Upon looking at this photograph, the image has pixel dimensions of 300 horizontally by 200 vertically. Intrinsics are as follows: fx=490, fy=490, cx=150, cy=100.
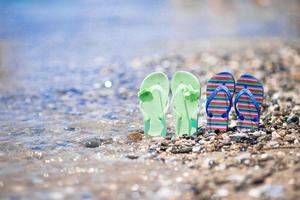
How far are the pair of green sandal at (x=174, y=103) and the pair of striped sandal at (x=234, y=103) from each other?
16cm

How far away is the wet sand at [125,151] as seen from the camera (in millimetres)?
3918

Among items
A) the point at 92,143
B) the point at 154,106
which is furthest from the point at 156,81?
the point at 92,143

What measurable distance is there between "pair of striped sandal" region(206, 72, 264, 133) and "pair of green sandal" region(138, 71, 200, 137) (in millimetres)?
165

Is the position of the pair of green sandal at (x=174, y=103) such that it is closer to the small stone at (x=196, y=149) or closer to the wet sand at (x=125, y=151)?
the wet sand at (x=125, y=151)

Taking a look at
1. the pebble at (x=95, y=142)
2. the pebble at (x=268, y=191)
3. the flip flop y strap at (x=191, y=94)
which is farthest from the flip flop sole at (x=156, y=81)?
the pebble at (x=268, y=191)

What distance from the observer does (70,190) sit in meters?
3.94

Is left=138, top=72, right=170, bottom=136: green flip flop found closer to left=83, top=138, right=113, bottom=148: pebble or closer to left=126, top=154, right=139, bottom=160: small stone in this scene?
left=83, top=138, right=113, bottom=148: pebble

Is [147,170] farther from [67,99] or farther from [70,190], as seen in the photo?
A: [67,99]

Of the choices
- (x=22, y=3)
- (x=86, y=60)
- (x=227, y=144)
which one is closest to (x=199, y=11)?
(x=22, y=3)

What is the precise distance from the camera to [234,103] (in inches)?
209

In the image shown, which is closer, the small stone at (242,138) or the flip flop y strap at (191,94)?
the small stone at (242,138)

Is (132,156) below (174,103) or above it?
below

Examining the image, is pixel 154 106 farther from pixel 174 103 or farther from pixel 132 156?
pixel 132 156

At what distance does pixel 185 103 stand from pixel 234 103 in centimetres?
53
